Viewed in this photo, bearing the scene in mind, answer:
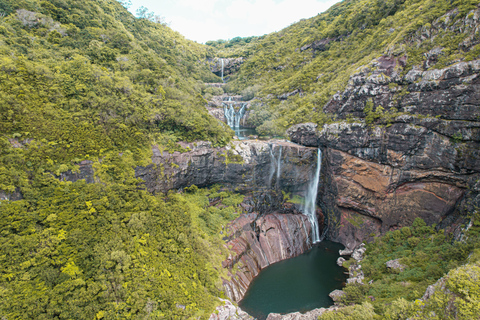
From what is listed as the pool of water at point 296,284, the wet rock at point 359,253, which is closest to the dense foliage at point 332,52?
the wet rock at point 359,253

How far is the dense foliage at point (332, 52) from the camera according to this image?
23766 millimetres

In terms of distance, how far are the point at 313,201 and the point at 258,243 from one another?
999 cm

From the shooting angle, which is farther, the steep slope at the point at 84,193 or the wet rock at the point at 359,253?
the wet rock at the point at 359,253

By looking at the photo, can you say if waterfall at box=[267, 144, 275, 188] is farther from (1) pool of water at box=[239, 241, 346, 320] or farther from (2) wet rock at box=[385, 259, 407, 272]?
(2) wet rock at box=[385, 259, 407, 272]

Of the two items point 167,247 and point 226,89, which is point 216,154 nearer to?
point 167,247

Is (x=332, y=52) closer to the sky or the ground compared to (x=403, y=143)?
closer to the sky

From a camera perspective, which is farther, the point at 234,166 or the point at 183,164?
the point at 234,166

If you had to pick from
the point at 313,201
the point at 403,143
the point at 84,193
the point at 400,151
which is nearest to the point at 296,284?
the point at 313,201

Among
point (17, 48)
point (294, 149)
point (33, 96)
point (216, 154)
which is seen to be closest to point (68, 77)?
point (33, 96)

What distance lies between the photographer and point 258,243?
24250 mm

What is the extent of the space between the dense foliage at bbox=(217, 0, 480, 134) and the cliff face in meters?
2.32

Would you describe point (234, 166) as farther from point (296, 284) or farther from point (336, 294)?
point (336, 294)

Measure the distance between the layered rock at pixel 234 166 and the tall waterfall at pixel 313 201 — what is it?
72cm

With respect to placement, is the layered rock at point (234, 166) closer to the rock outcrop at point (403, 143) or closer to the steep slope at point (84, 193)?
the steep slope at point (84, 193)
